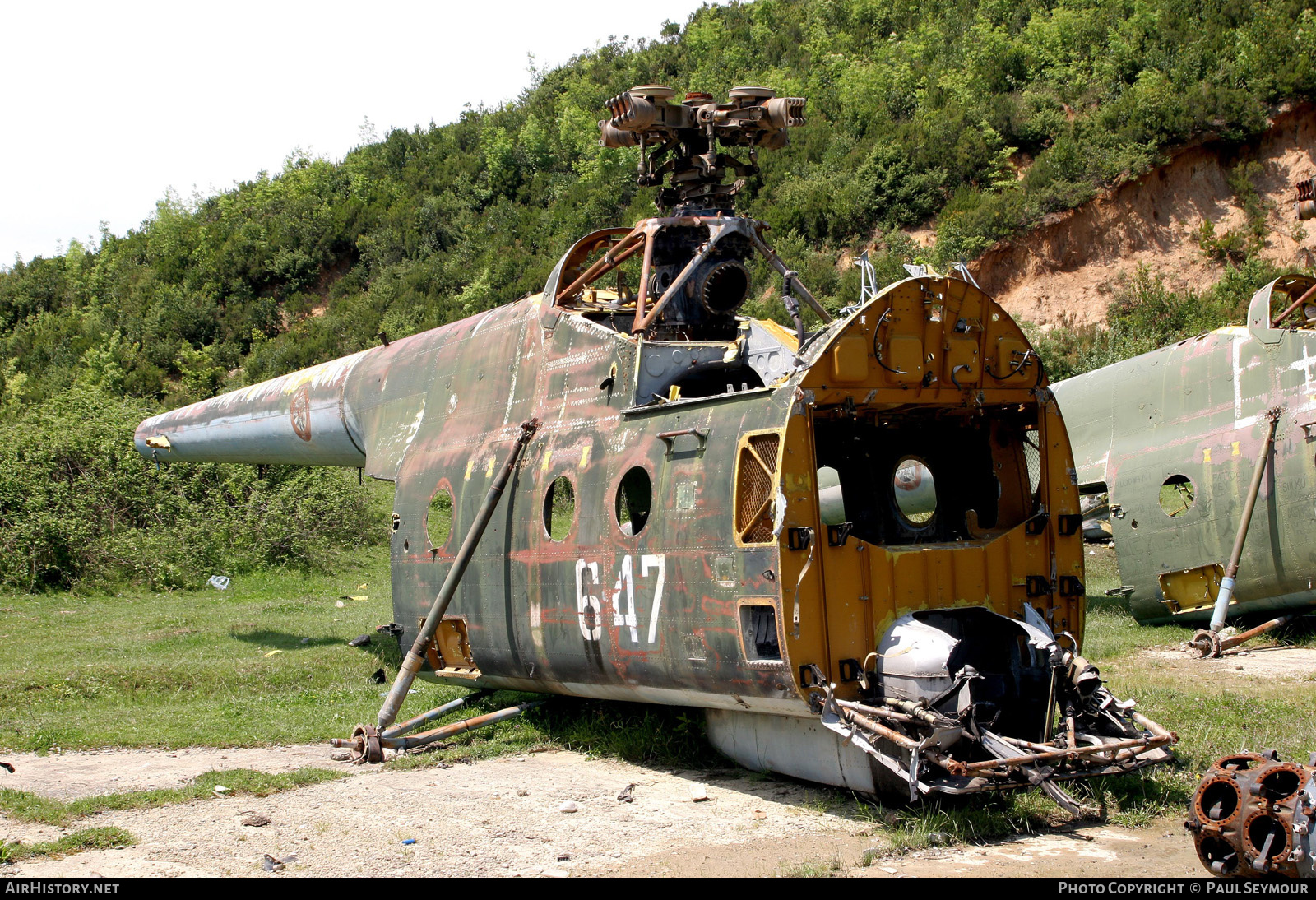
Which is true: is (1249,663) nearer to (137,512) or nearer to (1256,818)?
(1256,818)

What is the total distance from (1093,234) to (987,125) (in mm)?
6522

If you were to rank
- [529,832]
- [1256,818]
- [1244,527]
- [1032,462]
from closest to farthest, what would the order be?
[1256,818] < [529,832] < [1032,462] < [1244,527]

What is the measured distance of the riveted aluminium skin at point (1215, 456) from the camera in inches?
529

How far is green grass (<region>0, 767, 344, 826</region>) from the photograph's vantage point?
25.8 feet

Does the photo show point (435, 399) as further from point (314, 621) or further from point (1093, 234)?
point (1093, 234)

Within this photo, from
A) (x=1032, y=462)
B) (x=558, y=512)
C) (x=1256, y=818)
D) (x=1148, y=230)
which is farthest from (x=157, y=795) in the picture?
(x=1148, y=230)

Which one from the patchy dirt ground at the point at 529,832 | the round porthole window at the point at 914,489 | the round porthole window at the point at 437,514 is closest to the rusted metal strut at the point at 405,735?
the patchy dirt ground at the point at 529,832

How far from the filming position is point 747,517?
7.69 metres

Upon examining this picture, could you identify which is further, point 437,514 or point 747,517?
point 437,514

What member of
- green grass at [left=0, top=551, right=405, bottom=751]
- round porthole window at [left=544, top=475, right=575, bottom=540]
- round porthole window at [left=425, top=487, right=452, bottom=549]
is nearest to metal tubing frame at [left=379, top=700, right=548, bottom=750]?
green grass at [left=0, top=551, right=405, bottom=751]

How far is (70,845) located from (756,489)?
5045mm

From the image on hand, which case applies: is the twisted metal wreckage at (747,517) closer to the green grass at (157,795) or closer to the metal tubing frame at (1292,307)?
the green grass at (157,795)

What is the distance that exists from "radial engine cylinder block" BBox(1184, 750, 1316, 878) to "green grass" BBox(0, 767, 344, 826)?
6.74 meters

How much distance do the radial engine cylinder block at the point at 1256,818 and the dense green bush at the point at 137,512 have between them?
22.7 m
